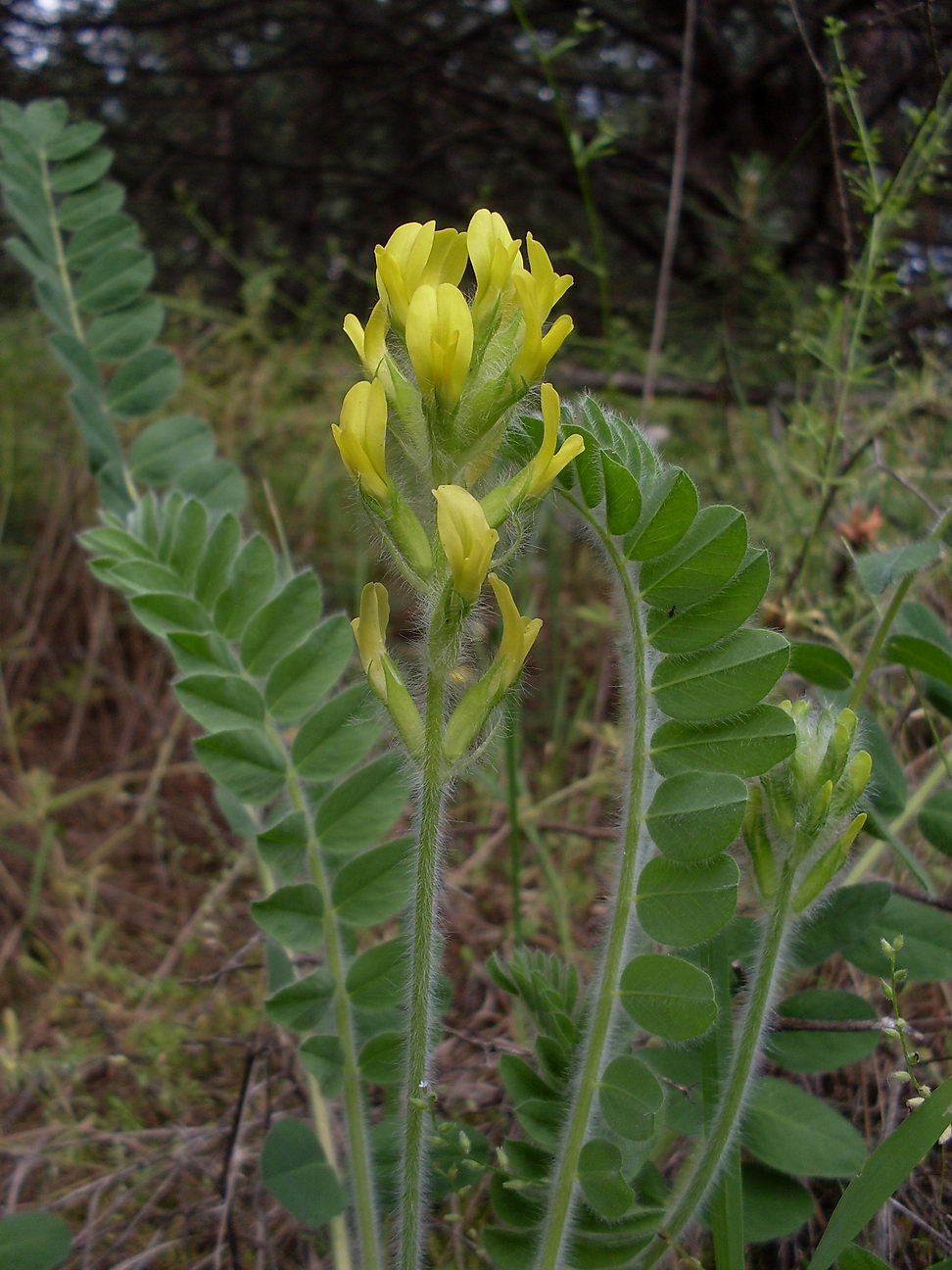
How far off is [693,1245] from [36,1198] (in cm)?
93

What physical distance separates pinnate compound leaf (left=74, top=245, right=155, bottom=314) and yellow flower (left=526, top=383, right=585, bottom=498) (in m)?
1.21

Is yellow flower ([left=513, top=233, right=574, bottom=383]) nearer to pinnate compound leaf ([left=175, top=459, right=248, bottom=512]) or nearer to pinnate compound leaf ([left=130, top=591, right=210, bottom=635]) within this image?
pinnate compound leaf ([left=130, top=591, right=210, bottom=635])

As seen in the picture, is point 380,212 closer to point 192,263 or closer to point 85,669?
point 192,263

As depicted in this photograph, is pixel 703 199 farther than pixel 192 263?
No

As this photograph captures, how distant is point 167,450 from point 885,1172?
1426 millimetres

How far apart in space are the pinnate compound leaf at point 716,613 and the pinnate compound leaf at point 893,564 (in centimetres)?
21

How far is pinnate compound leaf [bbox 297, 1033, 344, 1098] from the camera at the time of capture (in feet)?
3.63

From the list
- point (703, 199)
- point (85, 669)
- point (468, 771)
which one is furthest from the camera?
point (703, 199)

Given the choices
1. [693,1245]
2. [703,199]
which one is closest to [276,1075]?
[693,1245]

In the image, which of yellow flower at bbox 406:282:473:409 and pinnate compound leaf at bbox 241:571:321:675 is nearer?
yellow flower at bbox 406:282:473:409

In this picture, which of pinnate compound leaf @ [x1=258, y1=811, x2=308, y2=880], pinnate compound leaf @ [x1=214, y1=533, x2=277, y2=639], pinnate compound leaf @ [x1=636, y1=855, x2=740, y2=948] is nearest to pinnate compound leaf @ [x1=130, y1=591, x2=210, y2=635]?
pinnate compound leaf @ [x1=214, y1=533, x2=277, y2=639]

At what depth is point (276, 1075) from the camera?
1.43 m

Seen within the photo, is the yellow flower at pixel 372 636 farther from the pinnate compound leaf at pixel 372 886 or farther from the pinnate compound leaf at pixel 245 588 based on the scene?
the pinnate compound leaf at pixel 245 588

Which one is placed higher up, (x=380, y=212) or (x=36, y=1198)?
(x=380, y=212)
